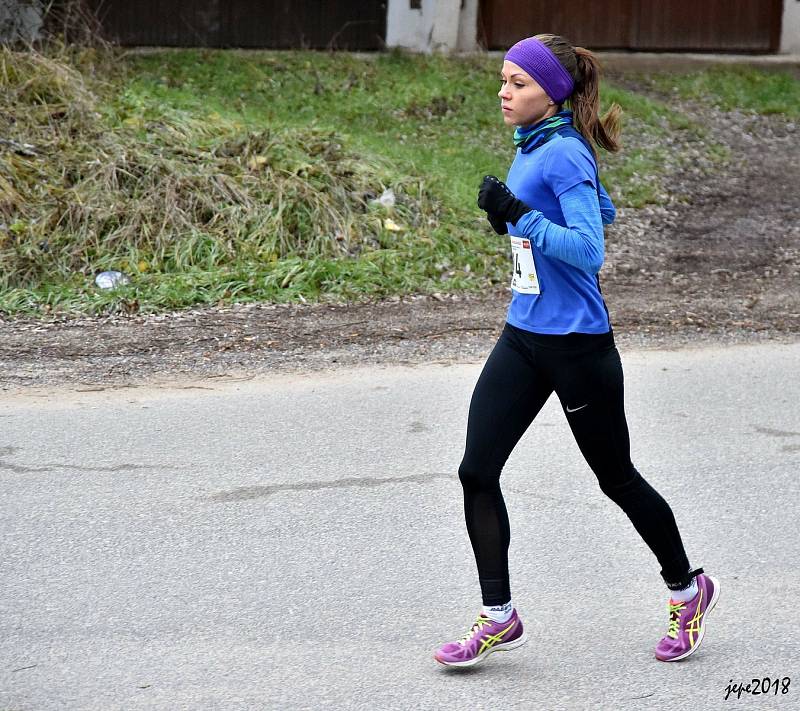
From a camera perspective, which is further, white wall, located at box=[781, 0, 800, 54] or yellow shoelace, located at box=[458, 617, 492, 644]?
white wall, located at box=[781, 0, 800, 54]

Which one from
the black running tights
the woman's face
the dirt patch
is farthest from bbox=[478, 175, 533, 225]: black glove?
the dirt patch

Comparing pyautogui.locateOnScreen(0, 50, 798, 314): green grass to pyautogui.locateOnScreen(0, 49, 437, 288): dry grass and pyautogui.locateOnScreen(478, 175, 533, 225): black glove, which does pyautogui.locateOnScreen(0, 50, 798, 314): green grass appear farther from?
pyautogui.locateOnScreen(478, 175, 533, 225): black glove

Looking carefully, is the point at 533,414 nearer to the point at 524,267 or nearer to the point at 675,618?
the point at 524,267

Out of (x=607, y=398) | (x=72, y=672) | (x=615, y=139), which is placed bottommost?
(x=72, y=672)

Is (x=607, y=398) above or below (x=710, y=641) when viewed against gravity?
above

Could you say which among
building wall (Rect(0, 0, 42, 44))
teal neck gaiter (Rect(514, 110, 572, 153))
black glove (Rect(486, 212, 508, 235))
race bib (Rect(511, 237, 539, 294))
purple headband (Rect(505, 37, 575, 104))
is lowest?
race bib (Rect(511, 237, 539, 294))

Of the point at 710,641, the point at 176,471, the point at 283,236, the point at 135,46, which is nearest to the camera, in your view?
the point at 710,641

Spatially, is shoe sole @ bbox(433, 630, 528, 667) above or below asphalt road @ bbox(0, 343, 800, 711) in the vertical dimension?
above

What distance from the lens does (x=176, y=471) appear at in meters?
5.15

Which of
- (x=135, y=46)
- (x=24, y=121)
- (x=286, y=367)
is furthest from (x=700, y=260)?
(x=135, y=46)

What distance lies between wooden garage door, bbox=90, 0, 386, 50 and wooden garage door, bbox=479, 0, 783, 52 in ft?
6.92

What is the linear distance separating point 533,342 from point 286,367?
3508 mm

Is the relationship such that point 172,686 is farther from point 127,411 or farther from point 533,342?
point 127,411

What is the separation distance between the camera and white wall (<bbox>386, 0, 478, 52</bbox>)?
15242 millimetres
